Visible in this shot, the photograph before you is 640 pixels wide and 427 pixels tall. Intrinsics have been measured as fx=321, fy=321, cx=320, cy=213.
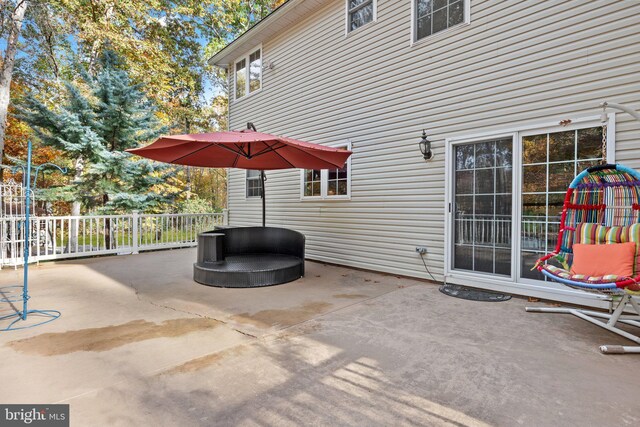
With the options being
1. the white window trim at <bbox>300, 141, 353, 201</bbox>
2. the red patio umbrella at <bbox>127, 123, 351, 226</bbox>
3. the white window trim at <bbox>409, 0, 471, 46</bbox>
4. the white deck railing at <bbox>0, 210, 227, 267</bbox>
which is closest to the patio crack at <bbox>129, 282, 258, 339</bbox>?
the red patio umbrella at <bbox>127, 123, 351, 226</bbox>

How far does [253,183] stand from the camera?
28.6ft

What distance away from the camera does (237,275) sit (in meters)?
4.46

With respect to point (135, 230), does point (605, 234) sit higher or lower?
higher

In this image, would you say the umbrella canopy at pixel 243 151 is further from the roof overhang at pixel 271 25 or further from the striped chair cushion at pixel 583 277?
the roof overhang at pixel 271 25

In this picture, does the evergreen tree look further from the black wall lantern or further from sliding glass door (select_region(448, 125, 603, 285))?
sliding glass door (select_region(448, 125, 603, 285))

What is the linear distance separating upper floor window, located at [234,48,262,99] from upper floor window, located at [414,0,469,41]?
453cm

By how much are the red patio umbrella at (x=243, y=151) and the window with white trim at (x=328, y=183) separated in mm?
1010

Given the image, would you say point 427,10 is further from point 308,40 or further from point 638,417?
point 638,417

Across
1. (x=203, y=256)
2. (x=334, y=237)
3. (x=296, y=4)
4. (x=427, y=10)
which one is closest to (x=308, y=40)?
(x=296, y=4)

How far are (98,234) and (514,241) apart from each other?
7926 millimetres

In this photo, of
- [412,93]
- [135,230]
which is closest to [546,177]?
[412,93]

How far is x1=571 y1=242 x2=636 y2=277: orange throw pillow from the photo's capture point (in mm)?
2838

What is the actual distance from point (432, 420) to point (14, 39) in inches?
516

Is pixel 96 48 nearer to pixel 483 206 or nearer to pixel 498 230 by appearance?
pixel 483 206
